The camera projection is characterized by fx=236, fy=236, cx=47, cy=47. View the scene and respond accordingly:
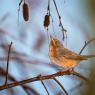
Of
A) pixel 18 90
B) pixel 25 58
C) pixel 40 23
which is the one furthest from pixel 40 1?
pixel 18 90

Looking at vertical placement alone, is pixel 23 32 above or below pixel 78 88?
above

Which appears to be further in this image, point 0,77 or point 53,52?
point 0,77

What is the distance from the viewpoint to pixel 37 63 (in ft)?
2.47

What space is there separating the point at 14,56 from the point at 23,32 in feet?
0.27

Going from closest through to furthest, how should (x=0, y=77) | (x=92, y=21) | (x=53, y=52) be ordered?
(x=53, y=52)
(x=0, y=77)
(x=92, y=21)

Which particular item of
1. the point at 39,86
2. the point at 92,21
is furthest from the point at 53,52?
the point at 92,21

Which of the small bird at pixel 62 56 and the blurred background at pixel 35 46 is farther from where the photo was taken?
the blurred background at pixel 35 46

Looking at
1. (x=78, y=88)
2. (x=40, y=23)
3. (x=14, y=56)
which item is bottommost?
(x=78, y=88)

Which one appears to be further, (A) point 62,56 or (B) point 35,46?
(B) point 35,46

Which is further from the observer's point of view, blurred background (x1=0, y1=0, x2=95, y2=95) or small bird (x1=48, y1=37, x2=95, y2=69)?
blurred background (x1=0, y1=0, x2=95, y2=95)

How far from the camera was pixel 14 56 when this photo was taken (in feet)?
2.48

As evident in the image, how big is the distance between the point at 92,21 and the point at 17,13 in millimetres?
263

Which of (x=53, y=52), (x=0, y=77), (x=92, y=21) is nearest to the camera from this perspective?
Result: (x=53, y=52)

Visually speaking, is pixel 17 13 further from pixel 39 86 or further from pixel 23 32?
pixel 39 86
